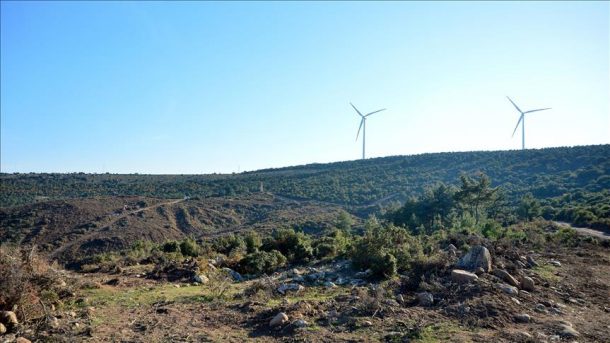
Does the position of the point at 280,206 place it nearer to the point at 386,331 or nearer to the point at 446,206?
the point at 446,206

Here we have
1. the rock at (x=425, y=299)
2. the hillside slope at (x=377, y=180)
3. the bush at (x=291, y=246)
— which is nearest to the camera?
the rock at (x=425, y=299)

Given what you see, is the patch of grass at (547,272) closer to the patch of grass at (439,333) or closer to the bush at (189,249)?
the patch of grass at (439,333)

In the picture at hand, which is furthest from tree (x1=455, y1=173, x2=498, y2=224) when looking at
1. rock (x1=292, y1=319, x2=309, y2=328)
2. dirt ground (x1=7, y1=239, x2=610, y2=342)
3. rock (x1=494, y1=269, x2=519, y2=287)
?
rock (x1=292, y1=319, x2=309, y2=328)

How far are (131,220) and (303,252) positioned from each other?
1318 inches

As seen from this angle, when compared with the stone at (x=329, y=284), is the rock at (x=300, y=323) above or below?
above

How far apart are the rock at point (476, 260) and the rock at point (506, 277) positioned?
233mm

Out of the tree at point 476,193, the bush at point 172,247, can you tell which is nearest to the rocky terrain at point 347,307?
the bush at point 172,247

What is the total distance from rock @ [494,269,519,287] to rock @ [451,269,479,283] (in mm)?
808

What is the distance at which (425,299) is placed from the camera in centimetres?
873

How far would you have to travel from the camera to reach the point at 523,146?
6706cm

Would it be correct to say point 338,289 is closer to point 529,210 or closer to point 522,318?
point 522,318

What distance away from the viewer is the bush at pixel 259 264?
1420 cm

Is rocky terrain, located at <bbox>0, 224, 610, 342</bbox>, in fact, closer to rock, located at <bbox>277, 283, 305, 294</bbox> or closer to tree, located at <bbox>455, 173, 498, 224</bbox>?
rock, located at <bbox>277, 283, 305, 294</bbox>

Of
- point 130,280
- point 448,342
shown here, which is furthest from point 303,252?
point 448,342
